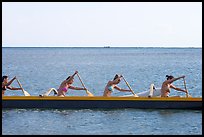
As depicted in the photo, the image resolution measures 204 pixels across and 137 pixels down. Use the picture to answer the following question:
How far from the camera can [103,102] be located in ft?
56.1

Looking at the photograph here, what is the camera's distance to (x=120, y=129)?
14.6m

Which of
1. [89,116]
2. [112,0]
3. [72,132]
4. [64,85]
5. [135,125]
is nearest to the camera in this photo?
[112,0]

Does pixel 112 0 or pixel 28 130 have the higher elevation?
pixel 112 0

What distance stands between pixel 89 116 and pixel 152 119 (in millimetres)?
2080

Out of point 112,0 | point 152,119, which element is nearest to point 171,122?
point 152,119

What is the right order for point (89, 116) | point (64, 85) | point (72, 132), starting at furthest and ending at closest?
point (64, 85), point (89, 116), point (72, 132)

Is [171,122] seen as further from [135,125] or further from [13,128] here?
[13,128]

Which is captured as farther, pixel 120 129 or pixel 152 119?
pixel 152 119

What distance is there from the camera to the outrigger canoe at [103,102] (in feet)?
55.5

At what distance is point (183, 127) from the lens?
586 inches

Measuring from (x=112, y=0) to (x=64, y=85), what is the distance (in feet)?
28.7

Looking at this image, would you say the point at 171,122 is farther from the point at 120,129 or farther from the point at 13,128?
the point at 13,128

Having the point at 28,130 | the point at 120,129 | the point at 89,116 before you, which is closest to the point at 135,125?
the point at 120,129

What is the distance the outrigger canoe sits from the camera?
16.9 meters
